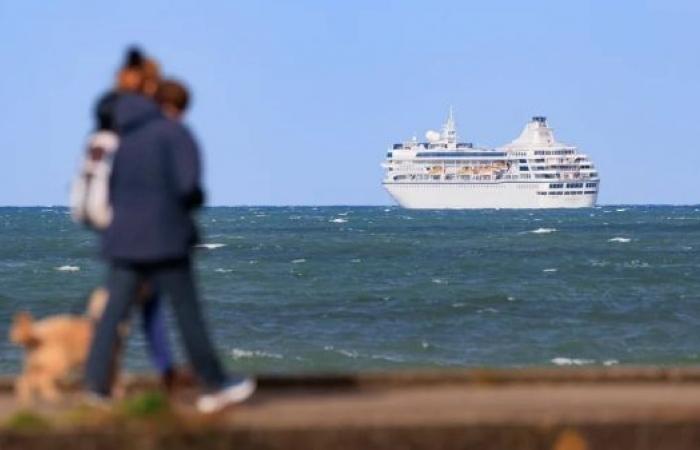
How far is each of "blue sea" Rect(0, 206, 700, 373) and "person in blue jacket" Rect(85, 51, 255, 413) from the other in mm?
2990

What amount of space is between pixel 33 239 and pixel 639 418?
61507 mm

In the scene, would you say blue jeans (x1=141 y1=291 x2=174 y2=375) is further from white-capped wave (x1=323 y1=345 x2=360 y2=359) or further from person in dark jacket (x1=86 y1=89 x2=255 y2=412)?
white-capped wave (x1=323 y1=345 x2=360 y2=359)

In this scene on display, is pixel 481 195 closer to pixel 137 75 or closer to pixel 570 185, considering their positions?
pixel 570 185

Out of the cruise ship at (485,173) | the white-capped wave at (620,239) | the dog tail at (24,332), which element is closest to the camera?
the dog tail at (24,332)

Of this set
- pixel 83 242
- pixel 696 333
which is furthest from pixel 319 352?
pixel 83 242

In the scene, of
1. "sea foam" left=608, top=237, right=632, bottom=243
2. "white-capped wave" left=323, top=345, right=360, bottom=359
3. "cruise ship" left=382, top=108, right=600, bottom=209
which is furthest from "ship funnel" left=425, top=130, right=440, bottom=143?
"white-capped wave" left=323, top=345, right=360, bottom=359

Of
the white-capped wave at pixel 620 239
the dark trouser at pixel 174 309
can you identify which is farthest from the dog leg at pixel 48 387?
the white-capped wave at pixel 620 239

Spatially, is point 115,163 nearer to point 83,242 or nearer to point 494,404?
point 494,404

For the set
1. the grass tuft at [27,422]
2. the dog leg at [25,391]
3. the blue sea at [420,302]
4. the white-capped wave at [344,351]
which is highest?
the grass tuft at [27,422]

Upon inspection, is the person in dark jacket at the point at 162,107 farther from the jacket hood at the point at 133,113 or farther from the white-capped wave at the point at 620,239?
the white-capped wave at the point at 620,239

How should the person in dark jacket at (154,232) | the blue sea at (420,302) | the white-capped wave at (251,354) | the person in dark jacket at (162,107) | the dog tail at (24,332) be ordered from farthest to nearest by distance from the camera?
the blue sea at (420,302) → the white-capped wave at (251,354) → the dog tail at (24,332) → the person in dark jacket at (162,107) → the person in dark jacket at (154,232)

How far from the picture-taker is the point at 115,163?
198 inches

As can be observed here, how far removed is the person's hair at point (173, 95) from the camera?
5164mm

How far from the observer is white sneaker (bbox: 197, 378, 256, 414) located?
5.02m
